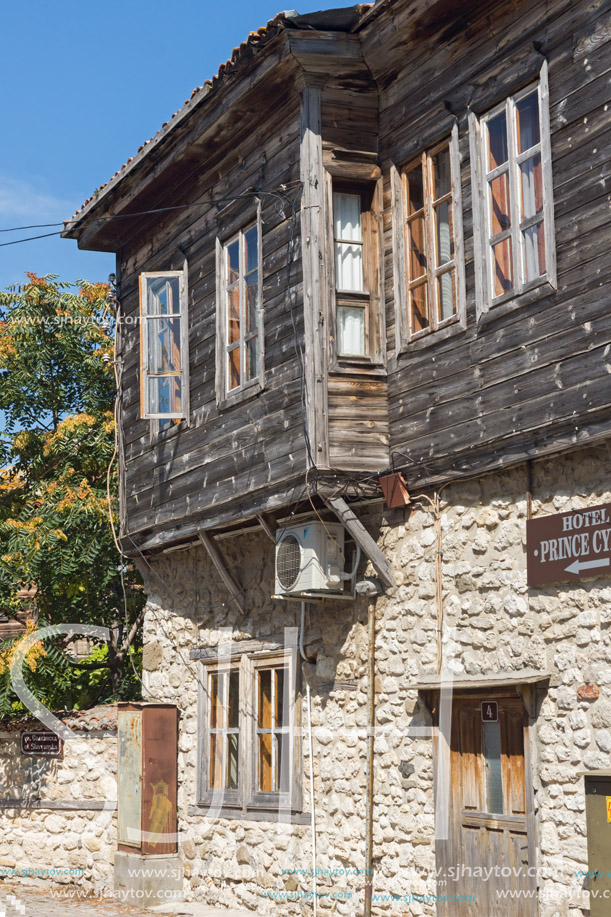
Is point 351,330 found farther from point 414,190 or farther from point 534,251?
point 534,251

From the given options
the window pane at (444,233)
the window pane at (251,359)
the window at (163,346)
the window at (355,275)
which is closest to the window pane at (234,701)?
the window at (163,346)

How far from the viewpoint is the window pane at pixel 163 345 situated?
12680 mm

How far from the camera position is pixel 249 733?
37.5 feet

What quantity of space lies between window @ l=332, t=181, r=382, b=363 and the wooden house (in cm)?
2

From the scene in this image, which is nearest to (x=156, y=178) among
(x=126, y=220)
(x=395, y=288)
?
(x=126, y=220)

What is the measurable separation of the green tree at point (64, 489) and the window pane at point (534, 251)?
7.71m

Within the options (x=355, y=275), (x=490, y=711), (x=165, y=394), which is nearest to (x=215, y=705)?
(x=165, y=394)

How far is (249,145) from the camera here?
11.4 m

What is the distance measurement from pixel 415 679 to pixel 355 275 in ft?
11.4

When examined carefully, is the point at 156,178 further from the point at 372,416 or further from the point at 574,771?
the point at 574,771

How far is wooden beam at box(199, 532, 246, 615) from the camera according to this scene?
11.8 meters

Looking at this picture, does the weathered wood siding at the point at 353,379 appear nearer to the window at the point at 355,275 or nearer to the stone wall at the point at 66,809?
the window at the point at 355,275

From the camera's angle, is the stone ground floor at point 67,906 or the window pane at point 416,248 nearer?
the window pane at point 416,248

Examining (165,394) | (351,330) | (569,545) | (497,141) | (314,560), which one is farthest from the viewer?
(165,394)
